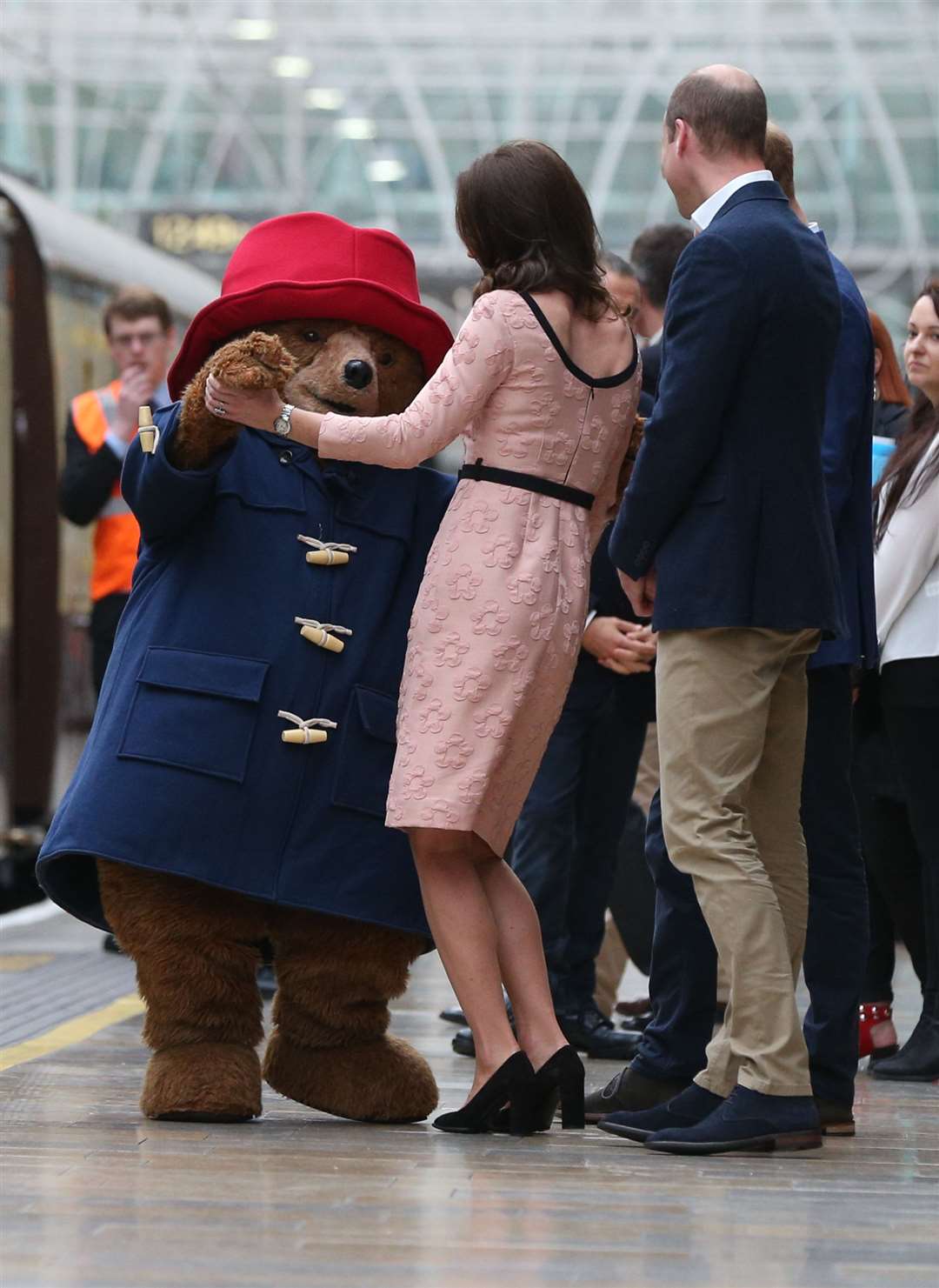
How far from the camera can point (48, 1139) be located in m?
4.55

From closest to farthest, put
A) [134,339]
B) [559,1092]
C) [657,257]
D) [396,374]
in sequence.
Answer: [559,1092] < [396,374] < [657,257] < [134,339]

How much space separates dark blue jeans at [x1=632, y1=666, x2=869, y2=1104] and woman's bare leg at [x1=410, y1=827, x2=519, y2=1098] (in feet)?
1.21

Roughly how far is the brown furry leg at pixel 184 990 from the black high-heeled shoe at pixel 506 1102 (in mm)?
432

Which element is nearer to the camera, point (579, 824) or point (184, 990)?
point (184, 990)

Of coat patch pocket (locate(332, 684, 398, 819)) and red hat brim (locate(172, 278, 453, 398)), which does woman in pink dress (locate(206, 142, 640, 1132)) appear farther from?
red hat brim (locate(172, 278, 453, 398))

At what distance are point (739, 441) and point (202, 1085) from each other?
1.63m

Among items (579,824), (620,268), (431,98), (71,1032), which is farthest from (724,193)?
(431,98)

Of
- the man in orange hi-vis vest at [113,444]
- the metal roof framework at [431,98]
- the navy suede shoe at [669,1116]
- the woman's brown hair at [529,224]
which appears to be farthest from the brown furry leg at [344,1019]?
the metal roof framework at [431,98]

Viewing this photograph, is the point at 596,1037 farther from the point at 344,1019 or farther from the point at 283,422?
the point at 283,422

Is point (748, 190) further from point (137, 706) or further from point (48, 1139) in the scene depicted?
point (48, 1139)

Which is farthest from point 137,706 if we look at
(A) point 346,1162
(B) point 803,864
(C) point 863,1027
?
(C) point 863,1027

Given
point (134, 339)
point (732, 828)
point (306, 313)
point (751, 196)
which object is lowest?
point (732, 828)

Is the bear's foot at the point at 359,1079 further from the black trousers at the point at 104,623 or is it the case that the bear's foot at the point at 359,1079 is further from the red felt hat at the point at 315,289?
the black trousers at the point at 104,623

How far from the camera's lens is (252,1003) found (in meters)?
4.86
